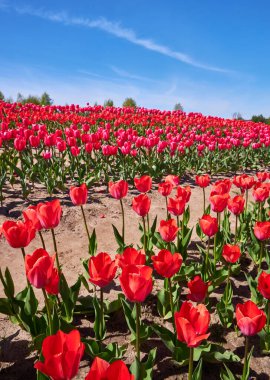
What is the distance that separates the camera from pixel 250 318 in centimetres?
206

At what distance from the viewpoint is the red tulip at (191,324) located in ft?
6.04

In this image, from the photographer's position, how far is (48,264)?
7.29 feet

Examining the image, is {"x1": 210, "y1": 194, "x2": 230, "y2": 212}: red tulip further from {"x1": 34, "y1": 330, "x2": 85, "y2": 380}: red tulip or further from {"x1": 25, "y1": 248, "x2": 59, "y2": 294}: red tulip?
{"x1": 34, "y1": 330, "x2": 85, "y2": 380}: red tulip

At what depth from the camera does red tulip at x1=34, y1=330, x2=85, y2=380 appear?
1.47 metres

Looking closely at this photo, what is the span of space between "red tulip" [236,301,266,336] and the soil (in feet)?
3.15

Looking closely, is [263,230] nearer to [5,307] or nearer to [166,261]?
[166,261]

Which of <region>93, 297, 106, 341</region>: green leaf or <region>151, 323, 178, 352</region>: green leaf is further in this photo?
<region>93, 297, 106, 341</region>: green leaf

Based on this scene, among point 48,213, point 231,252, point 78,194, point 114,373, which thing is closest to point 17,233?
point 48,213

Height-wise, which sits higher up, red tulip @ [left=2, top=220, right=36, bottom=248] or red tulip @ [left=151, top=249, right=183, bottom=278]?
red tulip @ [left=2, top=220, right=36, bottom=248]

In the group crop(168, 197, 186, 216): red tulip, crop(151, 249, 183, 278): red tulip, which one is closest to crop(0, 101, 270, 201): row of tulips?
crop(168, 197, 186, 216): red tulip

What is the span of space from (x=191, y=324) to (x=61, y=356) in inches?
30.3

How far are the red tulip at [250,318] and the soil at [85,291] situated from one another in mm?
961

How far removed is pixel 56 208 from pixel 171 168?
735 centimetres

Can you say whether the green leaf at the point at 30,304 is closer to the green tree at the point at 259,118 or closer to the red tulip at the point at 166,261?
the red tulip at the point at 166,261
